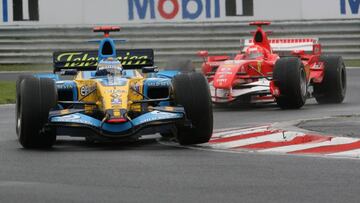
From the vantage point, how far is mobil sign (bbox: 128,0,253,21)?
2948cm

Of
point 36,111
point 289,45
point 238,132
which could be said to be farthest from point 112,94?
point 289,45

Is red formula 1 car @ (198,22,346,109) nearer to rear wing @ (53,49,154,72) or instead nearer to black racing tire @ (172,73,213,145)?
rear wing @ (53,49,154,72)

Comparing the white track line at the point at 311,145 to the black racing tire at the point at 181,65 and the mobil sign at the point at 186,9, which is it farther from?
the mobil sign at the point at 186,9

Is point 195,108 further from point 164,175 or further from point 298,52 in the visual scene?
point 298,52

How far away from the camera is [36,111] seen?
41.5 ft

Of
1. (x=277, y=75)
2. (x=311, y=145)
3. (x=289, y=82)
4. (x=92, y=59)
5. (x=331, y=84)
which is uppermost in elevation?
(x=92, y=59)

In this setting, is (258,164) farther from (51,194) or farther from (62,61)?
(62,61)

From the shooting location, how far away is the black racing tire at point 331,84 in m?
20.7

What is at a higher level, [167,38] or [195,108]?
[167,38]

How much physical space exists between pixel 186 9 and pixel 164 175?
19.6 meters

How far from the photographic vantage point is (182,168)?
420 inches

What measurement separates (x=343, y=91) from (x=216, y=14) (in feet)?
29.7

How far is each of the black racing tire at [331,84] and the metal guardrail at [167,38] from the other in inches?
331

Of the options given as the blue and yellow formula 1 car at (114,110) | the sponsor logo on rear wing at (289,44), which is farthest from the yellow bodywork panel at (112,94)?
the sponsor logo on rear wing at (289,44)
